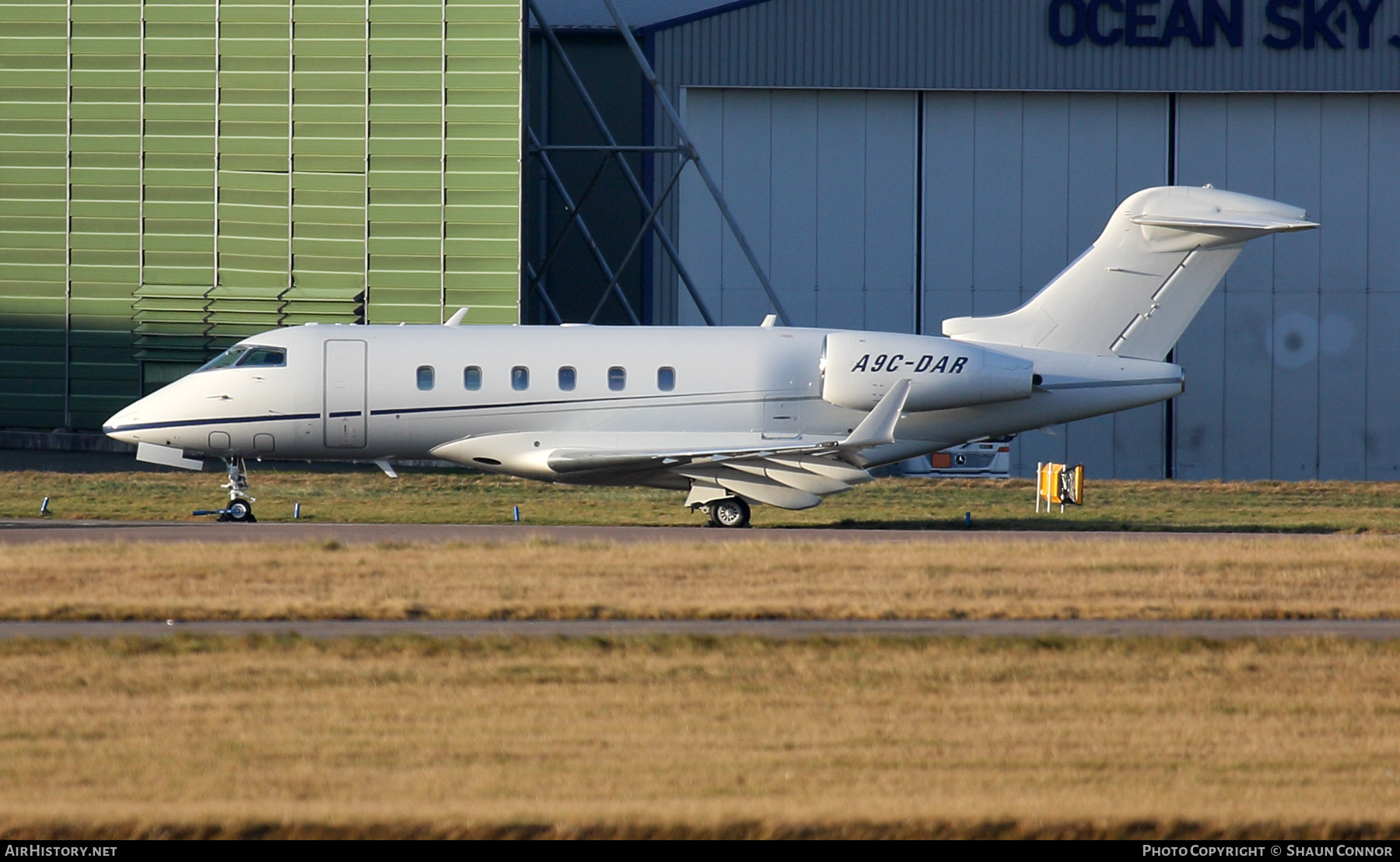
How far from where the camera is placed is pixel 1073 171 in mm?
43938

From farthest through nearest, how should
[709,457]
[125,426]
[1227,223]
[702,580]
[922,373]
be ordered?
[1227,223]
[922,373]
[125,426]
[709,457]
[702,580]

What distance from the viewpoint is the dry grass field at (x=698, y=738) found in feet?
28.1

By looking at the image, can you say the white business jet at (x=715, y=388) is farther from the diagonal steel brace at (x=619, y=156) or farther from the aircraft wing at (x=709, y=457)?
the diagonal steel brace at (x=619, y=156)

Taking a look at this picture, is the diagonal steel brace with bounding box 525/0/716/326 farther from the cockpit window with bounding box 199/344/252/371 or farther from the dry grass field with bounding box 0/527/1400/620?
the dry grass field with bounding box 0/527/1400/620

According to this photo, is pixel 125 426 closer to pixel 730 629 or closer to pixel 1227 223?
pixel 730 629

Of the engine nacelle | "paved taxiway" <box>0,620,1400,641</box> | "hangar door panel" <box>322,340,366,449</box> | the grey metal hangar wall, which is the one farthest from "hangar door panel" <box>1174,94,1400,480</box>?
"paved taxiway" <box>0,620,1400,641</box>

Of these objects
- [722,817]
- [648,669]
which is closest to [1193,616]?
[648,669]

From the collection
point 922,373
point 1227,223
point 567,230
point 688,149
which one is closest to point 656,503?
point 922,373

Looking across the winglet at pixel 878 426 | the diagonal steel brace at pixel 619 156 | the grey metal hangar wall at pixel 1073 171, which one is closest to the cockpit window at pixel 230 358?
the winglet at pixel 878 426

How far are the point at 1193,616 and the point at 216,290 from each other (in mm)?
28074

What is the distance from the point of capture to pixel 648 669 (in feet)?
41.4

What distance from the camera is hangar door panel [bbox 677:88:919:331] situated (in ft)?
142

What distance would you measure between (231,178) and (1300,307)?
28436 mm

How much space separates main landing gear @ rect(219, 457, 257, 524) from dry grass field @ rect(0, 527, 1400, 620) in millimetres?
5541
